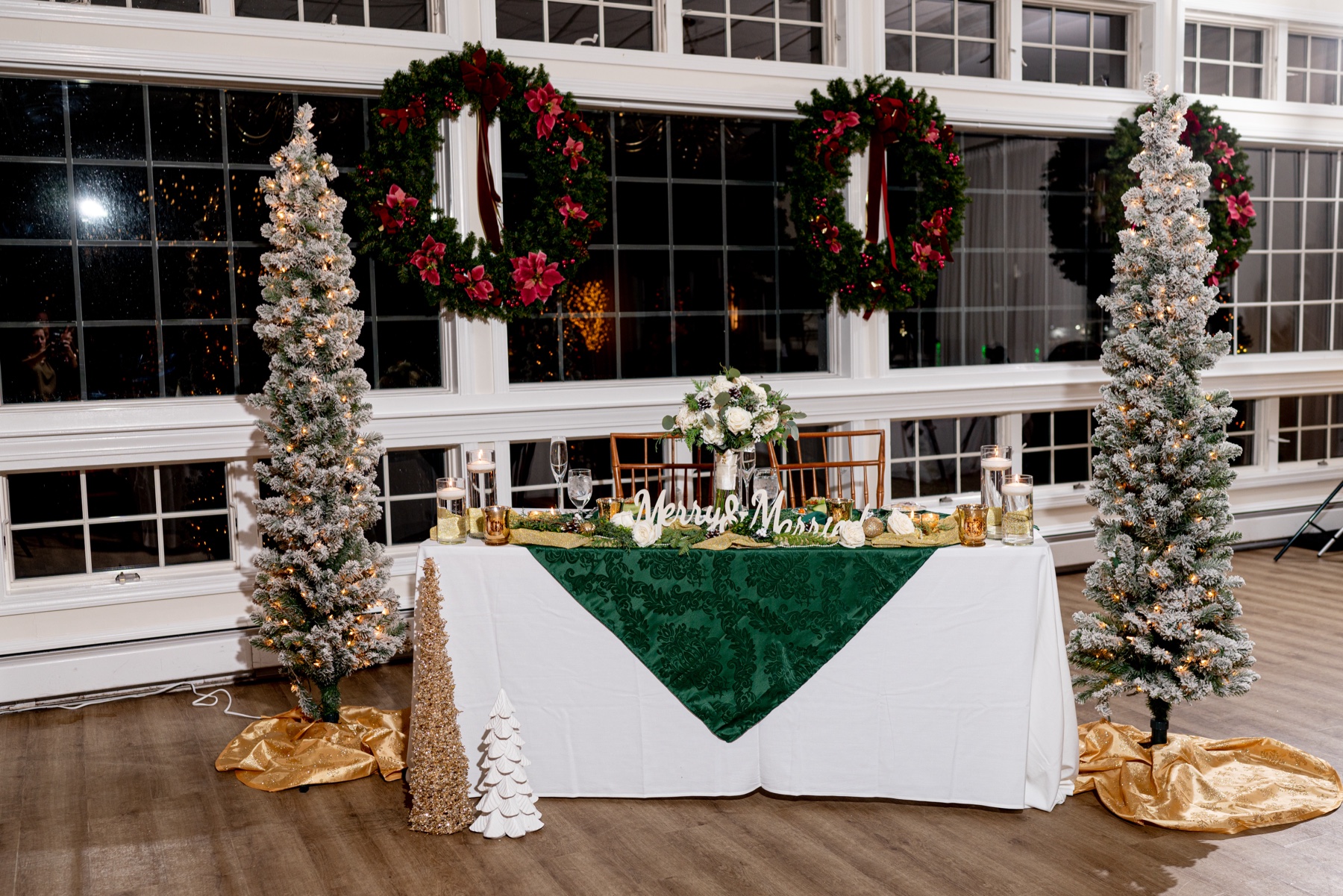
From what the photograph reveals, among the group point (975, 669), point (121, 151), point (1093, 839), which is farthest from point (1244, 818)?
point (121, 151)

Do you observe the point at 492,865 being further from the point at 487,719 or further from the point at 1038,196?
the point at 1038,196

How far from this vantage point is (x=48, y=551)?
5250 millimetres

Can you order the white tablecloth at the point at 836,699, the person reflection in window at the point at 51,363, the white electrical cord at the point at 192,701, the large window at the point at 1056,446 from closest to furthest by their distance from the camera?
the white tablecloth at the point at 836,699 → the white electrical cord at the point at 192,701 → the person reflection in window at the point at 51,363 → the large window at the point at 1056,446

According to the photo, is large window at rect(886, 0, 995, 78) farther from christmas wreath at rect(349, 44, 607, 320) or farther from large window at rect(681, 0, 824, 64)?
christmas wreath at rect(349, 44, 607, 320)

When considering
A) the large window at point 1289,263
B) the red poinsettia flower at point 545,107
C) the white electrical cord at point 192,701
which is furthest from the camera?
the large window at point 1289,263

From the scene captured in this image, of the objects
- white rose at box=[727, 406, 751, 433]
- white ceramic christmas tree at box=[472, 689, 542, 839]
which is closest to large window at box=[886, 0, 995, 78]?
white rose at box=[727, 406, 751, 433]

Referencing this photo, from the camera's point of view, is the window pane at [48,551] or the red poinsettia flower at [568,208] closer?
the window pane at [48,551]

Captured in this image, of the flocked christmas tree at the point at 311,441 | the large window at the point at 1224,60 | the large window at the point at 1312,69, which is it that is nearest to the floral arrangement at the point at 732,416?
the flocked christmas tree at the point at 311,441

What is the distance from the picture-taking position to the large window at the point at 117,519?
520cm

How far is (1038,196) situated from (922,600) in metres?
4.45

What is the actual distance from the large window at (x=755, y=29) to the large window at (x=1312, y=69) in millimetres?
3767

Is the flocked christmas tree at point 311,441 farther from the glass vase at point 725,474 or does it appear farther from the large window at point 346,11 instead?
the glass vase at point 725,474

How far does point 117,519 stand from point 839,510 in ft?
11.4

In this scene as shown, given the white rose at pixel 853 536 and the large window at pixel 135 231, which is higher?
the large window at pixel 135 231
